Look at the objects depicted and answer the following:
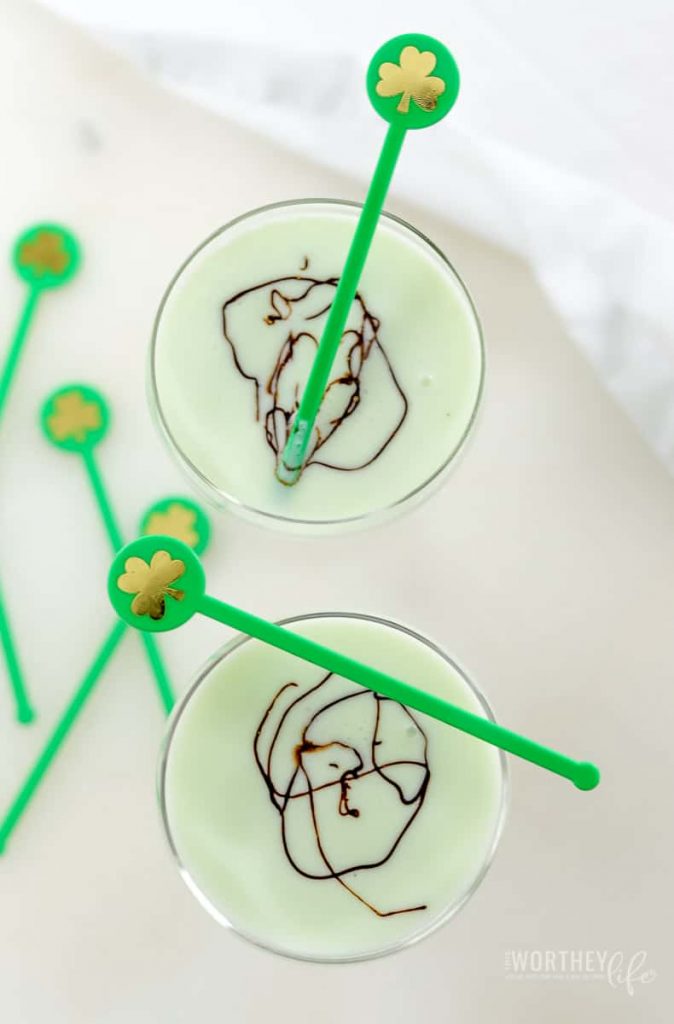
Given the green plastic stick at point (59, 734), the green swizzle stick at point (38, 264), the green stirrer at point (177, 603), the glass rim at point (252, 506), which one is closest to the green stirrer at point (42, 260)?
the green swizzle stick at point (38, 264)

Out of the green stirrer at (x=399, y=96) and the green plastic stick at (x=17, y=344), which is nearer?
the green stirrer at (x=399, y=96)

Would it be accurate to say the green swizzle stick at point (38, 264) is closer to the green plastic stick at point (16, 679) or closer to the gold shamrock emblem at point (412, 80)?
the green plastic stick at point (16, 679)

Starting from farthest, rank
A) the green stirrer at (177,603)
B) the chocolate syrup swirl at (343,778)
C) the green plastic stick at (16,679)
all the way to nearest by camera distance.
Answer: the green plastic stick at (16,679) → the chocolate syrup swirl at (343,778) → the green stirrer at (177,603)

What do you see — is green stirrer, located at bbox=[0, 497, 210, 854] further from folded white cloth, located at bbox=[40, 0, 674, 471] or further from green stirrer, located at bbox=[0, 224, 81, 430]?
folded white cloth, located at bbox=[40, 0, 674, 471]

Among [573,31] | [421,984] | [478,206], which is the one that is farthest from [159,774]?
[573,31]

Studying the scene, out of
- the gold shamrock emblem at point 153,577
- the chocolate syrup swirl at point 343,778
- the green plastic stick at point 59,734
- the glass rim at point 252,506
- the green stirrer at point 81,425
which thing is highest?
the glass rim at point 252,506

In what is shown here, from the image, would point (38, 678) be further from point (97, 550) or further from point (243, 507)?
point (243, 507)

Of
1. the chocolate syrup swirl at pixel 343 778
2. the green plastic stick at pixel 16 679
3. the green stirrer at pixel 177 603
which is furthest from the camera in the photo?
the green plastic stick at pixel 16 679
